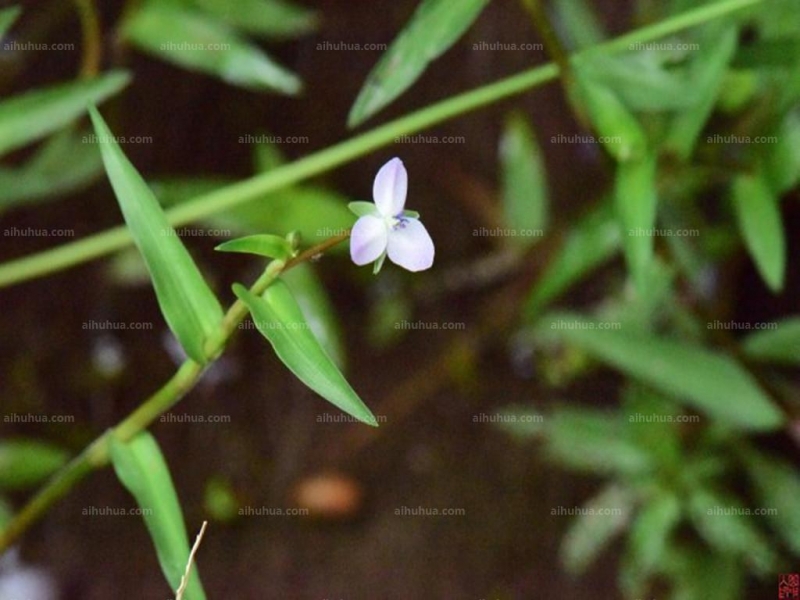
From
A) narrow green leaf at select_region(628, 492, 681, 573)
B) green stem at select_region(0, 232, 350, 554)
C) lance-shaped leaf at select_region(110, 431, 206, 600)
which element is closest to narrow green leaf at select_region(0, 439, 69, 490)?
green stem at select_region(0, 232, 350, 554)

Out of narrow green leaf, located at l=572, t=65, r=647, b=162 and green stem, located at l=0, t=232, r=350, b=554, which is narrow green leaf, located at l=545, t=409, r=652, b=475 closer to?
narrow green leaf, located at l=572, t=65, r=647, b=162

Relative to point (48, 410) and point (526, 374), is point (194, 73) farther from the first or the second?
point (526, 374)

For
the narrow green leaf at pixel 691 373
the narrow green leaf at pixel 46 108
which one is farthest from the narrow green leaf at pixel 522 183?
the narrow green leaf at pixel 46 108

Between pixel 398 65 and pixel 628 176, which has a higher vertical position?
pixel 398 65

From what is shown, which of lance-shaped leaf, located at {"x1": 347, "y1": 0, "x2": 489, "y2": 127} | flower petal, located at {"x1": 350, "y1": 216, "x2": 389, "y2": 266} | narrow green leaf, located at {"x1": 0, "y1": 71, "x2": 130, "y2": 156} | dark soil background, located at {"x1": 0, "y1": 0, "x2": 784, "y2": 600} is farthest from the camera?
dark soil background, located at {"x1": 0, "y1": 0, "x2": 784, "y2": 600}

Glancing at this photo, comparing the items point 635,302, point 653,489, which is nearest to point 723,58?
point 635,302

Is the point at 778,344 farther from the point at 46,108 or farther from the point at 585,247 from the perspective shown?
the point at 46,108
